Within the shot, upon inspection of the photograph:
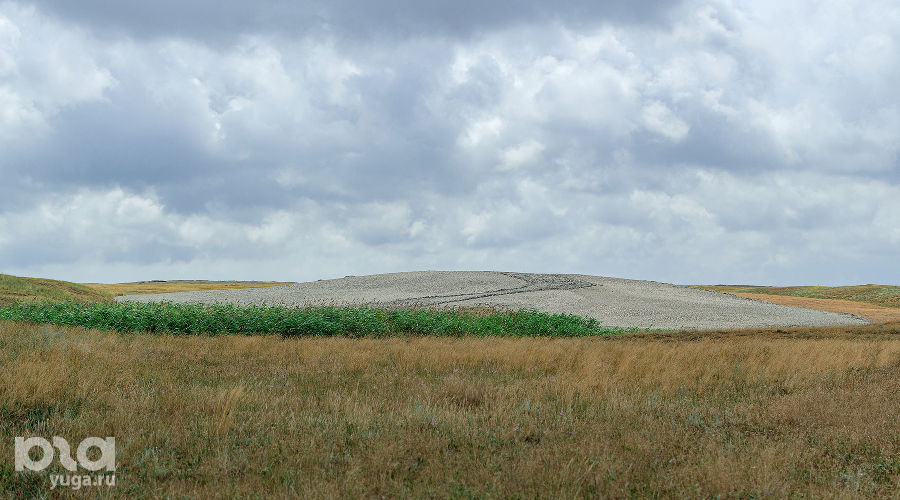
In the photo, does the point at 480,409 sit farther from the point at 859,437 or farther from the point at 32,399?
the point at 32,399

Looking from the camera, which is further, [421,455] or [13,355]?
[13,355]

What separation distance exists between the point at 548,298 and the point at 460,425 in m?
30.1

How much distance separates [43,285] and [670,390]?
141 feet

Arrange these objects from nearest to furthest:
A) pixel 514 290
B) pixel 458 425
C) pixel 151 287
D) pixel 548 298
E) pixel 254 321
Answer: pixel 458 425, pixel 254 321, pixel 548 298, pixel 514 290, pixel 151 287

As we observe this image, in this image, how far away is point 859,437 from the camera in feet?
19.1

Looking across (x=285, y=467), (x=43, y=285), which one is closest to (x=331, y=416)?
(x=285, y=467)

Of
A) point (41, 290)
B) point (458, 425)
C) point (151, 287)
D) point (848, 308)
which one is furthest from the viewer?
point (151, 287)

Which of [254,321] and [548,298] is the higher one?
[548,298]

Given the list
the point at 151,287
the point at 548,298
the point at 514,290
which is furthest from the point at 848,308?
the point at 151,287

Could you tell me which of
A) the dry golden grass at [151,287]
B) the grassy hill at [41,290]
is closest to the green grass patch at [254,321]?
the grassy hill at [41,290]

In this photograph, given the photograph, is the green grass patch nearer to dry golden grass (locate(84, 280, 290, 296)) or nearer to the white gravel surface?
the white gravel surface

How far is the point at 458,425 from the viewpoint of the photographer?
577 centimetres

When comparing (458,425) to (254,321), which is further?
(254,321)

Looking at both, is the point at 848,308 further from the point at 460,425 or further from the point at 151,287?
the point at 151,287
